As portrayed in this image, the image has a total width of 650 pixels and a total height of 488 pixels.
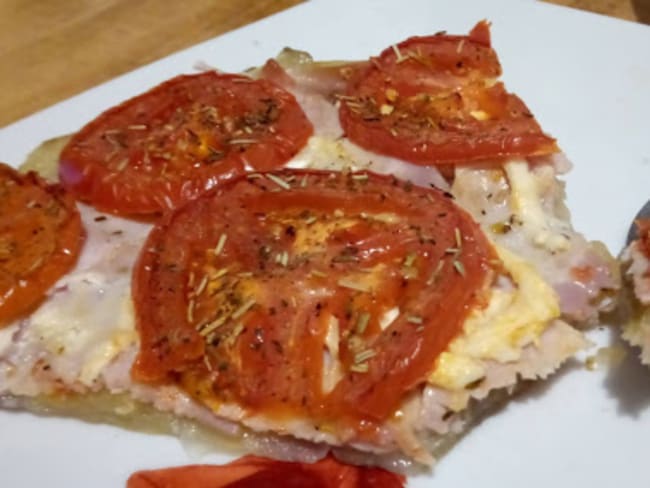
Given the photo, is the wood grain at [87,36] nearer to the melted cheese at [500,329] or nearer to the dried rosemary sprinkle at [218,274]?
the dried rosemary sprinkle at [218,274]

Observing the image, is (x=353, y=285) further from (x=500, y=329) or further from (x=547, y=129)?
(x=547, y=129)

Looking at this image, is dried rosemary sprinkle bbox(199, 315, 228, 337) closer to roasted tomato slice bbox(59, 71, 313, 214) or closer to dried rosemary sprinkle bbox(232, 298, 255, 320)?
dried rosemary sprinkle bbox(232, 298, 255, 320)

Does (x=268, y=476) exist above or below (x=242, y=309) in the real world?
below

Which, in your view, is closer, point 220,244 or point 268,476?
point 268,476

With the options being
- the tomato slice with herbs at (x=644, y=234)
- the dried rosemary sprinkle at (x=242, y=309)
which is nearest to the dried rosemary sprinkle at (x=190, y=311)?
the dried rosemary sprinkle at (x=242, y=309)

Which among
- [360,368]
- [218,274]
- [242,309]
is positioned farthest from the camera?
[218,274]

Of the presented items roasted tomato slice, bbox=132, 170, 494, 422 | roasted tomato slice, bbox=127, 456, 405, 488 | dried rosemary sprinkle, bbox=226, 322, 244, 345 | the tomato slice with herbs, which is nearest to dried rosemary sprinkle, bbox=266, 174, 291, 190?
roasted tomato slice, bbox=132, 170, 494, 422

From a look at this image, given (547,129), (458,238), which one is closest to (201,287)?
(458,238)

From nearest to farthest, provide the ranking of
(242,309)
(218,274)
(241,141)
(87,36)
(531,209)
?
(242,309)
(218,274)
(531,209)
(241,141)
(87,36)
